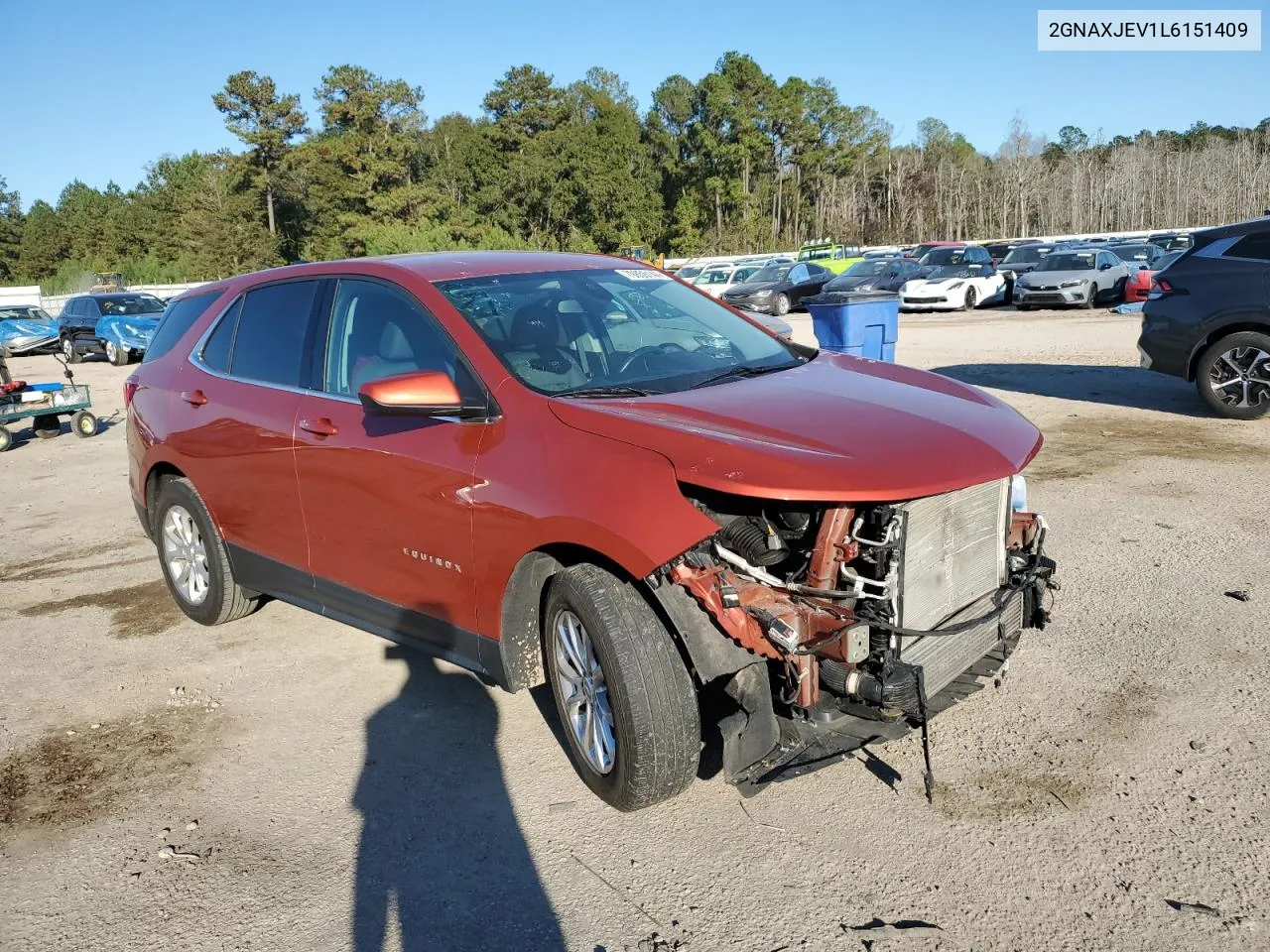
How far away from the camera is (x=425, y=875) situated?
3.14m

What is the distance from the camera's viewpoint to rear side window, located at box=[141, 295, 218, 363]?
544 centimetres

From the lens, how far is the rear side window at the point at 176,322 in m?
5.44

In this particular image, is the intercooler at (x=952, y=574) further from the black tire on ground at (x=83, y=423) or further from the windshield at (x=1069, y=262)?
the windshield at (x=1069, y=262)

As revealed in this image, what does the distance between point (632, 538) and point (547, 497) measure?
404 mm

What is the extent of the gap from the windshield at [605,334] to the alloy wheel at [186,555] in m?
2.34

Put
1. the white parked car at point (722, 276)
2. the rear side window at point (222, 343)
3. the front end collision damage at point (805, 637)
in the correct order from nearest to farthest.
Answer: the front end collision damage at point (805, 637)
the rear side window at point (222, 343)
the white parked car at point (722, 276)

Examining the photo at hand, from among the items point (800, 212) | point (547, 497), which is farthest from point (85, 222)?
point (547, 497)

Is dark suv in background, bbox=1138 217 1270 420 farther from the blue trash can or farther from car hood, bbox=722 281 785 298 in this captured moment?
car hood, bbox=722 281 785 298

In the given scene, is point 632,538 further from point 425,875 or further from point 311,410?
point 311,410

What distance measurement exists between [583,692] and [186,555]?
3.10 m

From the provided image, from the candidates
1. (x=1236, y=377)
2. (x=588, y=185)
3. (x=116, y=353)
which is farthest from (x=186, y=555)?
(x=588, y=185)

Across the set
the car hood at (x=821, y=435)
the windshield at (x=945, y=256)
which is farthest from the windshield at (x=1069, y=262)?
the car hood at (x=821, y=435)

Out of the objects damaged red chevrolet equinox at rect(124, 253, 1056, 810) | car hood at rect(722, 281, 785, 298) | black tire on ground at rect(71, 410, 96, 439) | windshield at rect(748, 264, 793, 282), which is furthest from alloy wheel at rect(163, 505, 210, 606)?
windshield at rect(748, 264, 793, 282)

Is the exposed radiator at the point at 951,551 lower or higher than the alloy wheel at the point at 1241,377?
higher
